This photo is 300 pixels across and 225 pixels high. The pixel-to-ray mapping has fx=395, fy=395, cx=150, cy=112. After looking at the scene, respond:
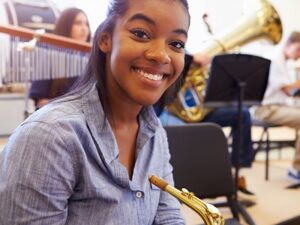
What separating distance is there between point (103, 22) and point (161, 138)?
393mm

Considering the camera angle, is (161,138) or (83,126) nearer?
(83,126)

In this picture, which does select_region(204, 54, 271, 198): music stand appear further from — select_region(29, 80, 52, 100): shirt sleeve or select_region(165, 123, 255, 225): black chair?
select_region(29, 80, 52, 100): shirt sleeve

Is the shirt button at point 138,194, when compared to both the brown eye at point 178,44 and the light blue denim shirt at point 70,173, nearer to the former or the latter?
the light blue denim shirt at point 70,173

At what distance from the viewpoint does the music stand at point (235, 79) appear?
2.36 meters

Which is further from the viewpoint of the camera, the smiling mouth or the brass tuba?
the brass tuba

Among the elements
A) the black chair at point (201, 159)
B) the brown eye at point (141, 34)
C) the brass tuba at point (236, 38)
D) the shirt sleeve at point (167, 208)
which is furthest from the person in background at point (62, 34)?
the brown eye at point (141, 34)

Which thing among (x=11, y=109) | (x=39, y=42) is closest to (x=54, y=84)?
(x=39, y=42)

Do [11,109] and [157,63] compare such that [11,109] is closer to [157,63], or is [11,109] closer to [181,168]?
[181,168]

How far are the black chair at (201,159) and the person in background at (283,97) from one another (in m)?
1.98

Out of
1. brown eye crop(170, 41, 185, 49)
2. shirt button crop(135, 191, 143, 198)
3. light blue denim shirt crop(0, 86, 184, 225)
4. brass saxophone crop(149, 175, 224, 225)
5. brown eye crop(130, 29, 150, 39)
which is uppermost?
brown eye crop(130, 29, 150, 39)

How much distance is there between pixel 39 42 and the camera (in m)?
1.94

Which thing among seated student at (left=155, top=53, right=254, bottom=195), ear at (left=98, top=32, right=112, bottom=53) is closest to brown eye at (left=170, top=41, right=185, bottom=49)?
ear at (left=98, top=32, right=112, bottom=53)

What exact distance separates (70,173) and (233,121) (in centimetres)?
264

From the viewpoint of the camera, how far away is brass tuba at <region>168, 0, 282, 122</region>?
300 centimetres
